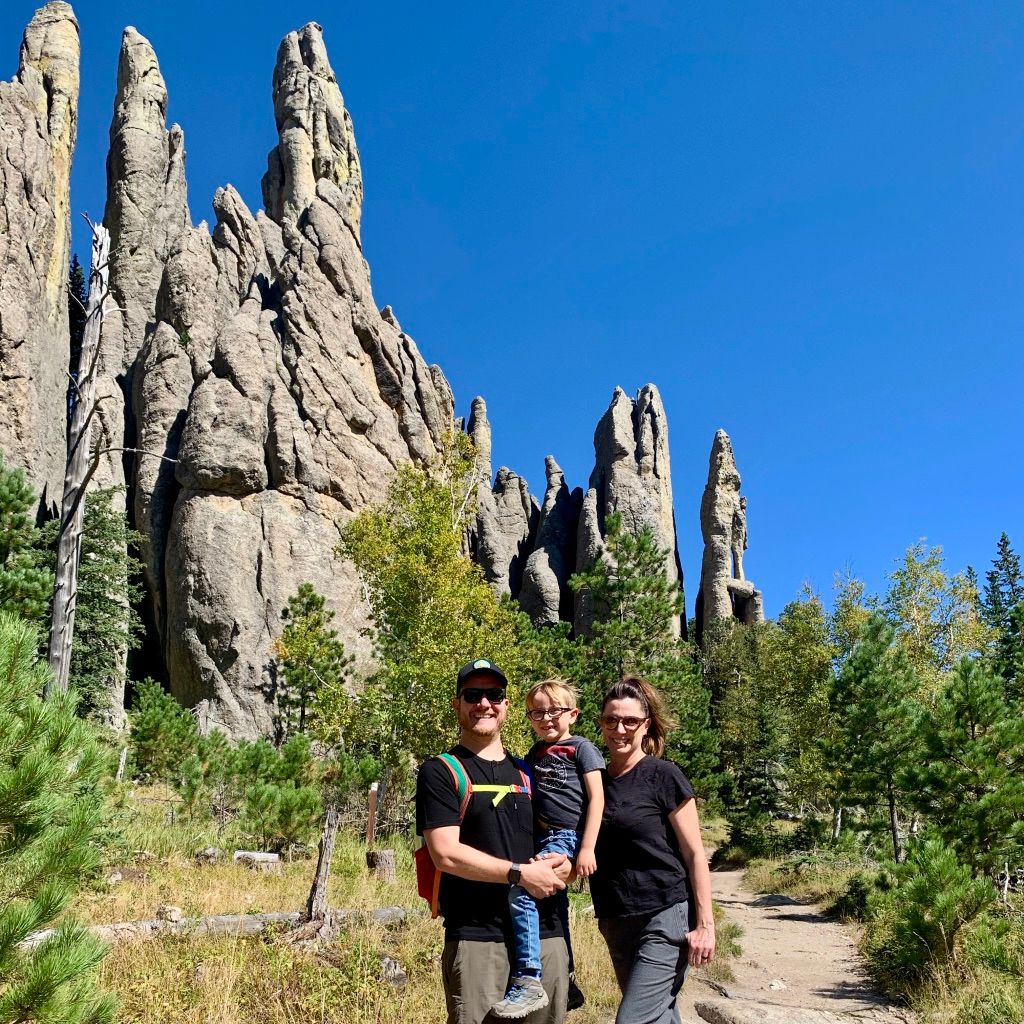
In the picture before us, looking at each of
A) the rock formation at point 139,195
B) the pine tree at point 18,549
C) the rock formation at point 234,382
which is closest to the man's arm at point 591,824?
the pine tree at point 18,549

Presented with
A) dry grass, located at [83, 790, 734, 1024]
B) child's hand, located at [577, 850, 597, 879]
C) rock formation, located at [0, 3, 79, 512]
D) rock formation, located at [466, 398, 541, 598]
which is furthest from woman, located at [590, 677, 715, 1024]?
rock formation, located at [466, 398, 541, 598]

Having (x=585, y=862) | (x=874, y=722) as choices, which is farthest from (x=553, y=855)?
(x=874, y=722)

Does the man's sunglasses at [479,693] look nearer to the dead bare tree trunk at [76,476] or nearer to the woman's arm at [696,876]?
the woman's arm at [696,876]

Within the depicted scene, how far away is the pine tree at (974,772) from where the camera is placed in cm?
1037

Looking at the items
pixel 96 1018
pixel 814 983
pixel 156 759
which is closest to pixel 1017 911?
pixel 814 983

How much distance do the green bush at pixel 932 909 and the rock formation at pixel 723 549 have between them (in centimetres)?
4848

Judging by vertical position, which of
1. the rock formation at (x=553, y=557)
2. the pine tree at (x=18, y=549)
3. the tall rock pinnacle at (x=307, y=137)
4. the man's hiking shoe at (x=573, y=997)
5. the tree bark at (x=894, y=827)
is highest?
the tall rock pinnacle at (x=307, y=137)

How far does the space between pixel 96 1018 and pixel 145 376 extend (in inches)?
1589

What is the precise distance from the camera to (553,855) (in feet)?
11.0

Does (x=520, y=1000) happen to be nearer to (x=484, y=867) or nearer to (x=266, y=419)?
(x=484, y=867)

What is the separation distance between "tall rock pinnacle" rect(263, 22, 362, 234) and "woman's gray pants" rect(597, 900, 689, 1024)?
1918 inches

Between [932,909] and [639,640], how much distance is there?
13433mm

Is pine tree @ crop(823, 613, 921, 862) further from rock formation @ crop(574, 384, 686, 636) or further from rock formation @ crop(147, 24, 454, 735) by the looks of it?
rock formation @ crop(574, 384, 686, 636)

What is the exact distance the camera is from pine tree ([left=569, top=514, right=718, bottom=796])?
21.6 meters
